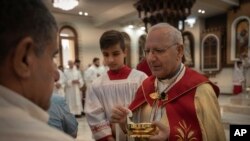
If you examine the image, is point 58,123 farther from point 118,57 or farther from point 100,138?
point 118,57

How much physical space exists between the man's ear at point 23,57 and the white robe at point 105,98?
1614mm

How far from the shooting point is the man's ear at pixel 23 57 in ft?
2.48

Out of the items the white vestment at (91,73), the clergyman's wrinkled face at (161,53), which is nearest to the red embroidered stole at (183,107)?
the clergyman's wrinkled face at (161,53)

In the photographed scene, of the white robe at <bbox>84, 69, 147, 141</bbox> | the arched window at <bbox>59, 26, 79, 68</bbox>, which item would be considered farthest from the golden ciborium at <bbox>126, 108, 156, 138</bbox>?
the arched window at <bbox>59, 26, 79, 68</bbox>

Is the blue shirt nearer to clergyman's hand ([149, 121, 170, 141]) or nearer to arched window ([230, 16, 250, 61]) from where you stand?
clergyman's hand ([149, 121, 170, 141])

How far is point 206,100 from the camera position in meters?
2.10

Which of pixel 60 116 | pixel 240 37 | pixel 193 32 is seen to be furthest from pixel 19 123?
pixel 193 32

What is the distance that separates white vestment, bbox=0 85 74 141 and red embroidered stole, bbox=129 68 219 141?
4.63 feet

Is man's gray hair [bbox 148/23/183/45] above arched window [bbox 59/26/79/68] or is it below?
below

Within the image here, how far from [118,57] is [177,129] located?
84 cm

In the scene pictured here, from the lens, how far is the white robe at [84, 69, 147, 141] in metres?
2.34

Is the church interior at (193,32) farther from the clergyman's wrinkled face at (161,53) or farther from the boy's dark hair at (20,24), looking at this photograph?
the boy's dark hair at (20,24)

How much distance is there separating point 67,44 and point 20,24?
13.5 meters

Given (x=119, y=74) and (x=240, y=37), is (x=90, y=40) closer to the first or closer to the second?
(x=240, y=37)
